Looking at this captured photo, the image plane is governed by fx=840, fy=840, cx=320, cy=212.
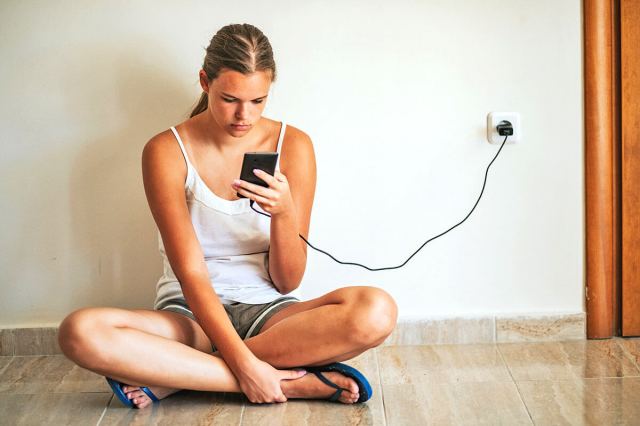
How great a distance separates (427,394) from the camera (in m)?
1.89

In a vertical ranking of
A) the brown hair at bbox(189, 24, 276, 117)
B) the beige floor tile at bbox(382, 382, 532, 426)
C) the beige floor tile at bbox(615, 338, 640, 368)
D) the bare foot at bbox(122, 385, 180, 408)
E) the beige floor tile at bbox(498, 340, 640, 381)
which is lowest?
the beige floor tile at bbox(615, 338, 640, 368)

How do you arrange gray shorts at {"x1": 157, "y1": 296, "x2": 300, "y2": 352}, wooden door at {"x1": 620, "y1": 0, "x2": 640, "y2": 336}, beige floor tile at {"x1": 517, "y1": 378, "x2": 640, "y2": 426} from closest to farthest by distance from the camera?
beige floor tile at {"x1": 517, "y1": 378, "x2": 640, "y2": 426}, gray shorts at {"x1": 157, "y1": 296, "x2": 300, "y2": 352}, wooden door at {"x1": 620, "y1": 0, "x2": 640, "y2": 336}

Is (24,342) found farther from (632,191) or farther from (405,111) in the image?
(632,191)

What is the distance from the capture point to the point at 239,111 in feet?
5.82

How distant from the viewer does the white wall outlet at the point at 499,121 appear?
7.23 ft

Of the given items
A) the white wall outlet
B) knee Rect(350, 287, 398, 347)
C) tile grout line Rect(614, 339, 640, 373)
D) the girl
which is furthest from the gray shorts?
tile grout line Rect(614, 339, 640, 373)

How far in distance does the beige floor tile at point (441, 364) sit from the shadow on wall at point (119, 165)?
68 cm

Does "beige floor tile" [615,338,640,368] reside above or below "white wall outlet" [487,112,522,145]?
below

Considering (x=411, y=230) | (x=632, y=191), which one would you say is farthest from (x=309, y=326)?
(x=632, y=191)

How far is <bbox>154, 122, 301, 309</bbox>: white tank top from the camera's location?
6.35 feet

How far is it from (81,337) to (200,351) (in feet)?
0.87

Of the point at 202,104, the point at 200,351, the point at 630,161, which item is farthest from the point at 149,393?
the point at 630,161

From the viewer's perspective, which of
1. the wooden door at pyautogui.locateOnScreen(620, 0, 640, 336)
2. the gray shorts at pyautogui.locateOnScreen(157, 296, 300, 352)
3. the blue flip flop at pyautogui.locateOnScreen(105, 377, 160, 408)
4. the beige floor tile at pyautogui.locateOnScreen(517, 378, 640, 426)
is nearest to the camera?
the beige floor tile at pyautogui.locateOnScreen(517, 378, 640, 426)

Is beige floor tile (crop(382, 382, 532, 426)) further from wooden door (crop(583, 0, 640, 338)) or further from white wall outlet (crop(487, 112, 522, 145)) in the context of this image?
white wall outlet (crop(487, 112, 522, 145))
